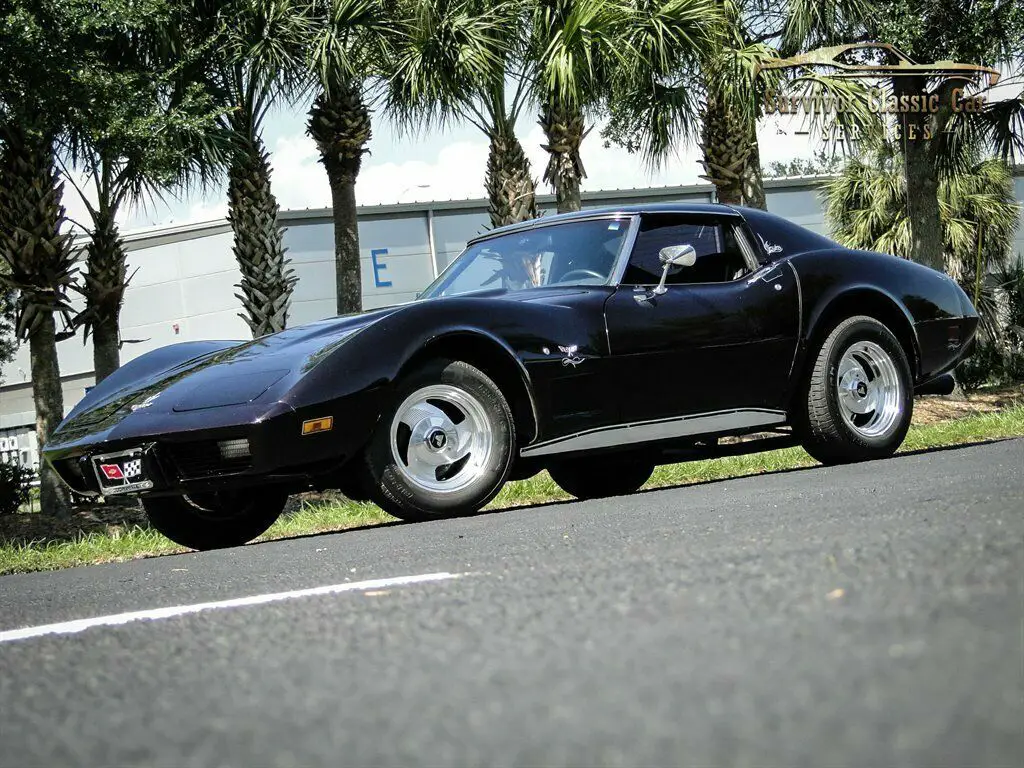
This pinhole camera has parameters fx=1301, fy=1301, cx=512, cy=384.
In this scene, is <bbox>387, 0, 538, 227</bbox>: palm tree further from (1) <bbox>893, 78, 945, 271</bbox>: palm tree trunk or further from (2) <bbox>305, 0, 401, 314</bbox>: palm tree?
(1) <bbox>893, 78, 945, 271</bbox>: palm tree trunk

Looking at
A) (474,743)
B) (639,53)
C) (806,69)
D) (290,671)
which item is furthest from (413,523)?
(806,69)

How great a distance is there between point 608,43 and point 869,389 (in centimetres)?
707

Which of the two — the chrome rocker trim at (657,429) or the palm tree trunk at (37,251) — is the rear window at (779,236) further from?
the palm tree trunk at (37,251)

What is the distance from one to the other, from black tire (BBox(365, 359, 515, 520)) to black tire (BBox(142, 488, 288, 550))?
904mm

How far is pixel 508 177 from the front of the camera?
15.3 m

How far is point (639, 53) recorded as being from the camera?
13.4 m

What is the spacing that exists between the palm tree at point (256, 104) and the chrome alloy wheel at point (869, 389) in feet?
32.1

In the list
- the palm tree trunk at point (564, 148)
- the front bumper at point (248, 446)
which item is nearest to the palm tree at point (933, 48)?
the palm tree trunk at point (564, 148)

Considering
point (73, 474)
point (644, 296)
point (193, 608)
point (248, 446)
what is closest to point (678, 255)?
point (644, 296)

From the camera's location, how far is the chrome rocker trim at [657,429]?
5633mm

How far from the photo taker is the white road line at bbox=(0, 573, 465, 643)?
285 cm

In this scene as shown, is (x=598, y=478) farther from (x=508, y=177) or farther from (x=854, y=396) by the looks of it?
(x=508, y=177)

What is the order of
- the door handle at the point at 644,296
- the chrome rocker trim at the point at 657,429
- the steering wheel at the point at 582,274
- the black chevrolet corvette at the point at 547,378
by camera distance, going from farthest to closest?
the steering wheel at the point at 582,274 → the door handle at the point at 644,296 → the chrome rocker trim at the point at 657,429 → the black chevrolet corvette at the point at 547,378

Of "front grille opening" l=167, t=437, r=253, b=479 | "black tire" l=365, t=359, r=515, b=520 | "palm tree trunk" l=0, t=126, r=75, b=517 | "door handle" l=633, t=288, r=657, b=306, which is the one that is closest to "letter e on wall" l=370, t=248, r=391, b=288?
"palm tree trunk" l=0, t=126, r=75, b=517
